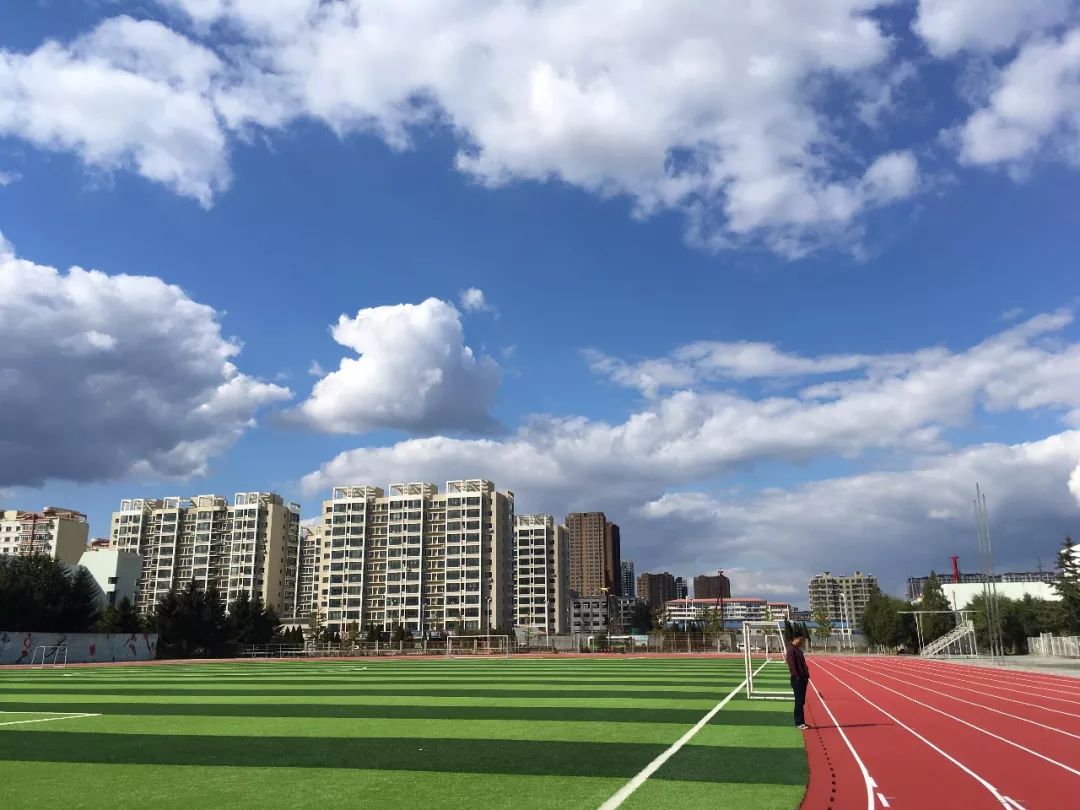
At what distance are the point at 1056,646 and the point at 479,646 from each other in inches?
1803

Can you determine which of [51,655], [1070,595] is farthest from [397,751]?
[1070,595]

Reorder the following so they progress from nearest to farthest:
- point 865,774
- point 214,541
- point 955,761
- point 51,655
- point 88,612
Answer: point 865,774 → point 955,761 → point 51,655 → point 88,612 → point 214,541

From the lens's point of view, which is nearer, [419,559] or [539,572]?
[419,559]

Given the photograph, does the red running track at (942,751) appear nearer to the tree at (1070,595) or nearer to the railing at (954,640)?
the tree at (1070,595)

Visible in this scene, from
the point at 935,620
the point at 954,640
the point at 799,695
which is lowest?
the point at 954,640

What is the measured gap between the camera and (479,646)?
72312 millimetres

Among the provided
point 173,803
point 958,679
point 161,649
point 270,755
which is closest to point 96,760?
point 270,755

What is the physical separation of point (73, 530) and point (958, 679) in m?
148

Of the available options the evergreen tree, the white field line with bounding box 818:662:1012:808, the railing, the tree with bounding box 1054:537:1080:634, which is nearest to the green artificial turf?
the white field line with bounding box 818:662:1012:808

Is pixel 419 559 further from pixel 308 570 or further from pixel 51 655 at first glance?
pixel 51 655

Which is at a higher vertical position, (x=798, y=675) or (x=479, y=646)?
(x=798, y=675)

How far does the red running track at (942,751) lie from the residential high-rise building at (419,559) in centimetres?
11962

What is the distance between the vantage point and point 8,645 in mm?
53031

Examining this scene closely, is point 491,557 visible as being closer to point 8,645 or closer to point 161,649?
point 161,649
